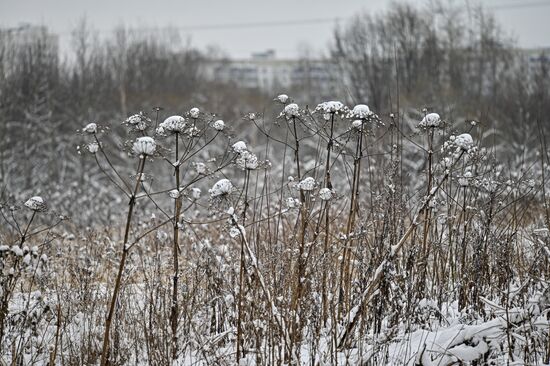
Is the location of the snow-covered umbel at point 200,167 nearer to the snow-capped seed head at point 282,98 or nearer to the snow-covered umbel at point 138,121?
the snow-covered umbel at point 138,121

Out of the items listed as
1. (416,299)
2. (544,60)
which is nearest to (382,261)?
(416,299)

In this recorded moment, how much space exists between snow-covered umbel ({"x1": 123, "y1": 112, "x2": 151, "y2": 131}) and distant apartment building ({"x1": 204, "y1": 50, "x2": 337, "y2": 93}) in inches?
296

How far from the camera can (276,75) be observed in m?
60.5

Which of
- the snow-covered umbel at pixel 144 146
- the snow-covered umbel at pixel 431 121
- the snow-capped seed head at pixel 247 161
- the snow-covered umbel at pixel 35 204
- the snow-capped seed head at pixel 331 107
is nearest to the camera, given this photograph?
the snow-covered umbel at pixel 144 146

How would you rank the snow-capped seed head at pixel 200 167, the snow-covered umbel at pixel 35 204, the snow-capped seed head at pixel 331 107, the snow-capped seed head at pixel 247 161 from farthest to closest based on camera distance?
the snow-capped seed head at pixel 331 107 → the snow-covered umbel at pixel 35 204 → the snow-capped seed head at pixel 247 161 → the snow-capped seed head at pixel 200 167

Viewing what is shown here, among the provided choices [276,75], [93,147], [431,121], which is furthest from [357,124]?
[276,75]

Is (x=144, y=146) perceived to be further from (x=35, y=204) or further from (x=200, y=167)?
(x=35, y=204)

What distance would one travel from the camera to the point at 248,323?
3.39 m

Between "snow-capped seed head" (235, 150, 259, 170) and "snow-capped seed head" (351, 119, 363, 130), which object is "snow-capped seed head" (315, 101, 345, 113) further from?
"snow-capped seed head" (235, 150, 259, 170)

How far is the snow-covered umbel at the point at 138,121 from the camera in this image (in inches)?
125

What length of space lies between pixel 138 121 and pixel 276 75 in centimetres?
5860

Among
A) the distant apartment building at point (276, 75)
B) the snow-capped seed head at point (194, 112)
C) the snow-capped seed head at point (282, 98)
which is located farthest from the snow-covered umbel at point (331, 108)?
the distant apartment building at point (276, 75)

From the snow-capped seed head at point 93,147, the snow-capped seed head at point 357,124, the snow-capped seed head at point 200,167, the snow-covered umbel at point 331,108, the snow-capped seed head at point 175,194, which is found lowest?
the snow-capped seed head at point 175,194

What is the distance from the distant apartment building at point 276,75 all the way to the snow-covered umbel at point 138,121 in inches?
296
